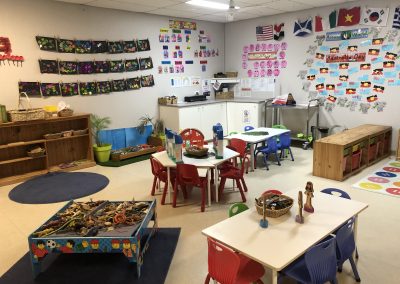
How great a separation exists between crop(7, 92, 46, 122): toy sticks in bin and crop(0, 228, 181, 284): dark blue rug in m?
2.65

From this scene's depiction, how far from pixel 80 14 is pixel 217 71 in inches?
150

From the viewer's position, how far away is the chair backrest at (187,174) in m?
3.91

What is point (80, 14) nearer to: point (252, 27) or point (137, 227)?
point (252, 27)

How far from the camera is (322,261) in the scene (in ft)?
6.84

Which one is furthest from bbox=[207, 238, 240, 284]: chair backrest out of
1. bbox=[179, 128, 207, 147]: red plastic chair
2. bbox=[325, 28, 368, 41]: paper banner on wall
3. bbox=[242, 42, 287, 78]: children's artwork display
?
bbox=[242, 42, 287, 78]: children's artwork display

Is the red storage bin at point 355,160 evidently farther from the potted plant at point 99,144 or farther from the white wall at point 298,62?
the potted plant at point 99,144

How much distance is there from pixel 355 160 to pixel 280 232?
3.61 m

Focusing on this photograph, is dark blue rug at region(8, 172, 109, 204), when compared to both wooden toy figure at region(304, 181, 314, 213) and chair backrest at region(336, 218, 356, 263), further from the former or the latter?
chair backrest at region(336, 218, 356, 263)

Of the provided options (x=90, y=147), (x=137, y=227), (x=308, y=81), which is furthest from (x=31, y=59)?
(x=308, y=81)

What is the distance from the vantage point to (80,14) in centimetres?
584

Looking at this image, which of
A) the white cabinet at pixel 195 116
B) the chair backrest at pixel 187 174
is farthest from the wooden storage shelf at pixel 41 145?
the chair backrest at pixel 187 174

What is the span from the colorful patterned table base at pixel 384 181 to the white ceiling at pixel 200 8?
329cm

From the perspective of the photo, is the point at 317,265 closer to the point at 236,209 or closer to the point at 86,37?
the point at 236,209

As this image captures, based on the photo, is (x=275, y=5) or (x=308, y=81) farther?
(x=308, y=81)
